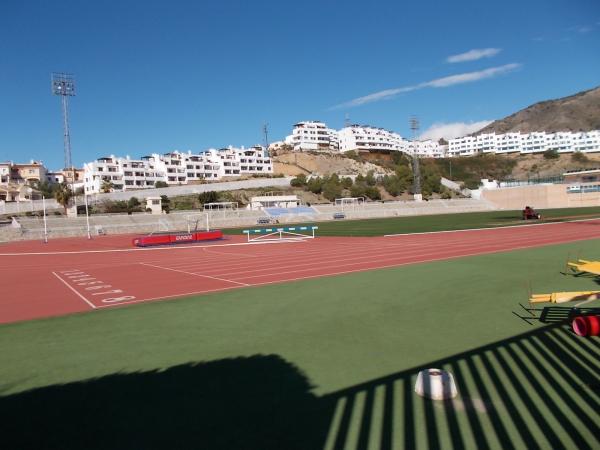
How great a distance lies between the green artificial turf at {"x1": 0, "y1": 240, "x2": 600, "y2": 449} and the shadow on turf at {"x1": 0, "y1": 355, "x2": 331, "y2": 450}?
0.02m

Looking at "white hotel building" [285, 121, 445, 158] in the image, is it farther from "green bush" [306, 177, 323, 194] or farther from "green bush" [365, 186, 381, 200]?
"green bush" [365, 186, 381, 200]

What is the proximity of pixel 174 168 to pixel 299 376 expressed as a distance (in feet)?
387

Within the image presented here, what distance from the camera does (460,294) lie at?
10.4 metres

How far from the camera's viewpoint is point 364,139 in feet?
541

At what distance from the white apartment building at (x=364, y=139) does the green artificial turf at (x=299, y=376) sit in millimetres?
155982

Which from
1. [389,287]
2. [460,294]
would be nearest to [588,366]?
[460,294]

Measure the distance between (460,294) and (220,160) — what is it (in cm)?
12102

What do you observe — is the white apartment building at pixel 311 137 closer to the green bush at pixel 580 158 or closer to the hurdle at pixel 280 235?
the green bush at pixel 580 158

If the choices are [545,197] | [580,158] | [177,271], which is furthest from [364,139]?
[177,271]

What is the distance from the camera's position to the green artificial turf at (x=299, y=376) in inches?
170

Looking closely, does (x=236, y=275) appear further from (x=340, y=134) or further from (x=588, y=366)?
(x=340, y=134)

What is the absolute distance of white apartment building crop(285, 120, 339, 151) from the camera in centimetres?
16412

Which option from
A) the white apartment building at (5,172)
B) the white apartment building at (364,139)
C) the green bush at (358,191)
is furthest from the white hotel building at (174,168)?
the white apartment building at (364,139)

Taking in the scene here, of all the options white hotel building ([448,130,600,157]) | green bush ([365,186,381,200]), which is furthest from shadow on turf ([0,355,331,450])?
white hotel building ([448,130,600,157])
